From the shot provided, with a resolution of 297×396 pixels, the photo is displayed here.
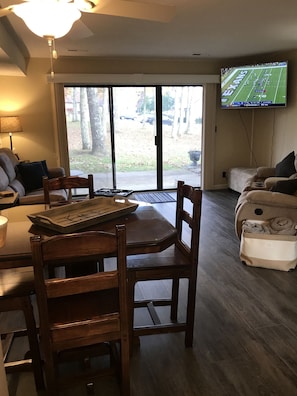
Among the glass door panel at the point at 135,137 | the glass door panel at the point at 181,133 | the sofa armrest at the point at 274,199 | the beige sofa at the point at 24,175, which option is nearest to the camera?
the sofa armrest at the point at 274,199

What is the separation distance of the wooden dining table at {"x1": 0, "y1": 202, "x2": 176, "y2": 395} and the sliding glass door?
4137 millimetres

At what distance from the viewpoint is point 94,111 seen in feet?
20.3

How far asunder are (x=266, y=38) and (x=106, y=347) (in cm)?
416

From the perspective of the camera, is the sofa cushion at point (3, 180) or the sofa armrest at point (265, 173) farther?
the sofa armrest at point (265, 173)

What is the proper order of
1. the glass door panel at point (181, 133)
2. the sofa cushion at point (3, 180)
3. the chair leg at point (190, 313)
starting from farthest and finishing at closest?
the glass door panel at point (181, 133) < the sofa cushion at point (3, 180) < the chair leg at point (190, 313)

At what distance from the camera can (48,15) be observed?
182 cm


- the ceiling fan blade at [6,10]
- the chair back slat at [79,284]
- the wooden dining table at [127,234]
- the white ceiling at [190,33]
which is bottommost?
the chair back slat at [79,284]

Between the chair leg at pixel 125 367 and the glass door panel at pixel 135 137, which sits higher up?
the glass door panel at pixel 135 137

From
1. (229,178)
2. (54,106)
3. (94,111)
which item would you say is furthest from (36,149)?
(229,178)

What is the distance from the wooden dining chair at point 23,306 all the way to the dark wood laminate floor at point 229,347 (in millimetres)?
88

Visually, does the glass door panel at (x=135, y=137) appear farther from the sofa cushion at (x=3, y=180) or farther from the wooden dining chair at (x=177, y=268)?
the wooden dining chair at (x=177, y=268)

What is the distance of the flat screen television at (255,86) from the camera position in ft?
17.7

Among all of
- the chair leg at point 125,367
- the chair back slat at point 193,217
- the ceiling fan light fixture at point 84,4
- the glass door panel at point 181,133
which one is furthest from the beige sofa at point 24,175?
the chair leg at point 125,367

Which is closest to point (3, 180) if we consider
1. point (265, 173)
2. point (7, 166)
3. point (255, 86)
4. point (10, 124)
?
point (7, 166)
